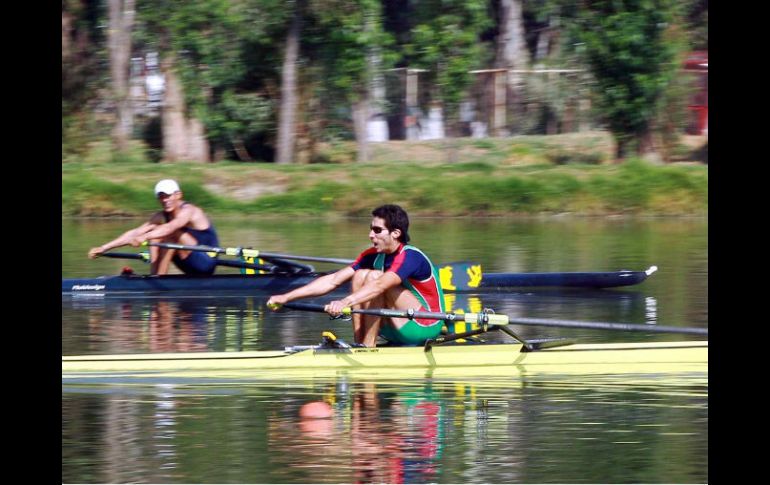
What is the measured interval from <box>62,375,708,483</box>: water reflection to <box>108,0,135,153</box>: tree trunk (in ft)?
68.0

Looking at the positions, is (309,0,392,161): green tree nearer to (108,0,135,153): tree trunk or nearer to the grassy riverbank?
the grassy riverbank

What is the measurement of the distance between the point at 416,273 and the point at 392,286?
225mm

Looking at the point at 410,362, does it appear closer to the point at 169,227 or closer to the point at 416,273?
the point at 416,273

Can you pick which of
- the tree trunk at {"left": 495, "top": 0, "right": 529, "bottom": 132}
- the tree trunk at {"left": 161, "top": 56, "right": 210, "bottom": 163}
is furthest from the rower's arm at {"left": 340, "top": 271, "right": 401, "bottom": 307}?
the tree trunk at {"left": 495, "top": 0, "right": 529, "bottom": 132}

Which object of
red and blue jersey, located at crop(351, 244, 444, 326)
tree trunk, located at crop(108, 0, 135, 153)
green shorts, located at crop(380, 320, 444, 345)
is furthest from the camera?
tree trunk, located at crop(108, 0, 135, 153)

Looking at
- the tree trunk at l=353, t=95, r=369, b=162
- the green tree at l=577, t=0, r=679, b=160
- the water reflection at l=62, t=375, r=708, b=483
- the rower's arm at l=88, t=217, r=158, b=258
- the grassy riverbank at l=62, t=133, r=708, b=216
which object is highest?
the green tree at l=577, t=0, r=679, b=160

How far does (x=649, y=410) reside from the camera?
29.6ft

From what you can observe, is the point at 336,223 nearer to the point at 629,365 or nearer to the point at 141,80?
the point at 141,80

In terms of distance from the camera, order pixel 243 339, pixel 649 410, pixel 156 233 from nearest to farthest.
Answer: pixel 649 410 → pixel 243 339 → pixel 156 233

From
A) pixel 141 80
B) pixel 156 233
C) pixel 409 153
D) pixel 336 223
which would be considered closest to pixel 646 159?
pixel 409 153

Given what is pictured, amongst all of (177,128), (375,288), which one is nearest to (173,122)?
(177,128)

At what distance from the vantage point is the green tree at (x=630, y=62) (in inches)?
1073

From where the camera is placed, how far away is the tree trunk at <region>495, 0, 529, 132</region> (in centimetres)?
3023

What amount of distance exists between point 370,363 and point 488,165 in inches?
679
